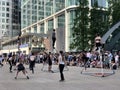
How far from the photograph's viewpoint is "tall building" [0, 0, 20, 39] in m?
169

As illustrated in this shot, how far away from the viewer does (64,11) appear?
238 ft

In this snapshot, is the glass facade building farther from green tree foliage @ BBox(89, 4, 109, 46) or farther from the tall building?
the tall building

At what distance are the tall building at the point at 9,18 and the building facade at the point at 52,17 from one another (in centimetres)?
6097

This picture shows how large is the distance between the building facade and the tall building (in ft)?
200

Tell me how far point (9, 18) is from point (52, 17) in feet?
310

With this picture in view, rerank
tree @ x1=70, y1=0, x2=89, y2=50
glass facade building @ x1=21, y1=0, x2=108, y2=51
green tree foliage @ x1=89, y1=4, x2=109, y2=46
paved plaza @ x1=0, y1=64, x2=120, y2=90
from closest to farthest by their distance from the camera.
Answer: paved plaza @ x1=0, y1=64, x2=120, y2=90, tree @ x1=70, y1=0, x2=89, y2=50, green tree foliage @ x1=89, y1=4, x2=109, y2=46, glass facade building @ x1=21, y1=0, x2=108, y2=51

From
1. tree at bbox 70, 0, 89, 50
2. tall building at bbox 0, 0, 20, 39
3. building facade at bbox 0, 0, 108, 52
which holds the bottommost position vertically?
tree at bbox 70, 0, 89, 50

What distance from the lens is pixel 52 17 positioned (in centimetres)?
8112

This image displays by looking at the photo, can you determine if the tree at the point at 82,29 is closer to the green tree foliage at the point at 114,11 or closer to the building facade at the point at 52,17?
the green tree foliage at the point at 114,11

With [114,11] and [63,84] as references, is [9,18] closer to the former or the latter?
[114,11]

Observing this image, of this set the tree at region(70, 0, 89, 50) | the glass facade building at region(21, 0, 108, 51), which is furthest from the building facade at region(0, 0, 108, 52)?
the tree at region(70, 0, 89, 50)

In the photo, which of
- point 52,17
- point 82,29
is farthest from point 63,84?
point 52,17

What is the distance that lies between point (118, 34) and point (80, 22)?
7918 mm

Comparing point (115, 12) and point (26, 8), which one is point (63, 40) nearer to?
point (115, 12)
